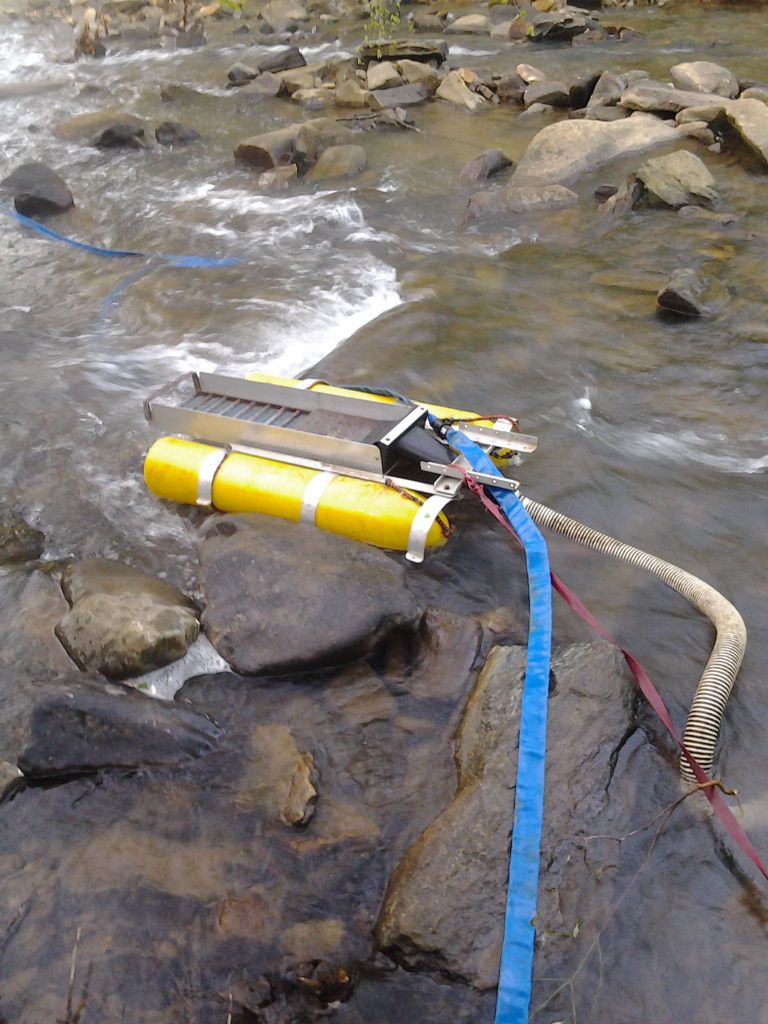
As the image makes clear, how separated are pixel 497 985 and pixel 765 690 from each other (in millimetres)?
1793

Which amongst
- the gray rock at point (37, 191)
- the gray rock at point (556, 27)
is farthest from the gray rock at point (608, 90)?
the gray rock at point (37, 191)

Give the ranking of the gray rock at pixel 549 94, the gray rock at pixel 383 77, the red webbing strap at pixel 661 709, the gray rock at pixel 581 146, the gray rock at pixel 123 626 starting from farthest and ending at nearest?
the gray rock at pixel 383 77 → the gray rock at pixel 549 94 → the gray rock at pixel 581 146 → the gray rock at pixel 123 626 → the red webbing strap at pixel 661 709

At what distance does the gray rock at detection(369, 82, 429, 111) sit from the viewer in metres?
12.1

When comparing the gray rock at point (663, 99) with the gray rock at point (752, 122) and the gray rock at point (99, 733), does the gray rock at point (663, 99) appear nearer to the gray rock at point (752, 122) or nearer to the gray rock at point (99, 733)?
the gray rock at point (752, 122)

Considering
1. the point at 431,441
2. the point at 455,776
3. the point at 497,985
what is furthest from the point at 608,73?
the point at 497,985

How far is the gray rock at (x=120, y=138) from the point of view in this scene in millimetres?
11695

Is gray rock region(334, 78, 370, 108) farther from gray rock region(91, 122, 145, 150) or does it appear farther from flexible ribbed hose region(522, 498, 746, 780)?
flexible ribbed hose region(522, 498, 746, 780)

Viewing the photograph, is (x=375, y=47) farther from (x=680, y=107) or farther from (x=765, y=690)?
(x=765, y=690)

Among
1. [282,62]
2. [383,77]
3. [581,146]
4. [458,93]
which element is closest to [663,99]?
[581,146]

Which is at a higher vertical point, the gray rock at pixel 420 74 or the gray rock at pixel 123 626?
the gray rock at pixel 420 74

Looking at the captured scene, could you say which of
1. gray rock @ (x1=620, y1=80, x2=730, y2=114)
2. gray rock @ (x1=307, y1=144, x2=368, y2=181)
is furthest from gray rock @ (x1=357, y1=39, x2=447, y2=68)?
gray rock @ (x1=307, y1=144, x2=368, y2=181)

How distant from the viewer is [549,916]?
279 cm

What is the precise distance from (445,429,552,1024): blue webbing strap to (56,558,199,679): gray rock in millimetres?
1602

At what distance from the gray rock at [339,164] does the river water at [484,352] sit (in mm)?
389
